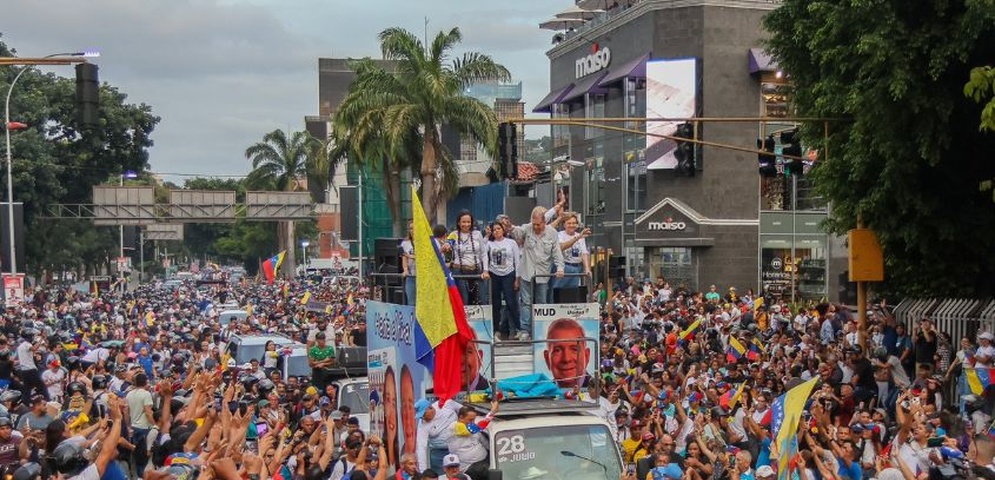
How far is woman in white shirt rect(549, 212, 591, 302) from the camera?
14.4 m

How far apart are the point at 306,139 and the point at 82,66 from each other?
65.1 m

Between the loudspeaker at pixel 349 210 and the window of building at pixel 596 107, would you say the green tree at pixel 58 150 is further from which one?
the window of building at pixel 596 107

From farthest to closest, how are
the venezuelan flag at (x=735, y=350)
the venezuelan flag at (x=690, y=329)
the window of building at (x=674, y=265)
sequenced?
1. the window of building at (x=674, y=265)
2. the venezuelan flag at (x=690, y=329)
3. the venezuelan flag at (x=735, y=350)

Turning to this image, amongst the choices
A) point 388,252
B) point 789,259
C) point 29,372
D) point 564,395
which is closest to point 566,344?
point 564,395

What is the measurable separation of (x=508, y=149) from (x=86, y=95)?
24.4 feet

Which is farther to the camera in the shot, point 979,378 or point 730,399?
point 979,378

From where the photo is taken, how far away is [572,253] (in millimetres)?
14828

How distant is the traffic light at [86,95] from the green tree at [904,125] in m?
10.9

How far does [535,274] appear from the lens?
1411 centimetres

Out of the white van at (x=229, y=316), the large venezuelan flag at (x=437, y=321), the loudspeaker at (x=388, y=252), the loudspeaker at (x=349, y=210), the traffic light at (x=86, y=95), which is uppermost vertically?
the traffic light at (x=86, y=95)

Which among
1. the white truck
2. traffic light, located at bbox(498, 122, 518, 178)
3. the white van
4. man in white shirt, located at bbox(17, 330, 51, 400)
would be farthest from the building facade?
the white truck

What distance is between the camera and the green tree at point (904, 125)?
19.2 m

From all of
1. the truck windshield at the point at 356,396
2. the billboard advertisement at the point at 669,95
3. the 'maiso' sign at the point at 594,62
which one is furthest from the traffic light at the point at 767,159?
the 'maiso' sign at the point at 594,62

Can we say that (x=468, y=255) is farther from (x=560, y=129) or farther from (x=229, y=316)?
(x=560, y=129)
